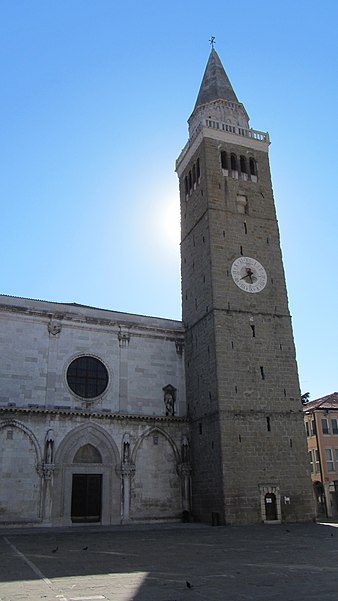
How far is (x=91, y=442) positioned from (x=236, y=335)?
9.58 m

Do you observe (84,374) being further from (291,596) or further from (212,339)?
(291,596)

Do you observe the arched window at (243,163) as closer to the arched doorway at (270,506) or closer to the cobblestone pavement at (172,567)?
the arched doorway at (270,506)

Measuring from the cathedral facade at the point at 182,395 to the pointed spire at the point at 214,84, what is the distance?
4.19 metres

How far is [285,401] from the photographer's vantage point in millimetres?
26578

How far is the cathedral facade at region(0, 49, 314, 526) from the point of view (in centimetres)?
2445

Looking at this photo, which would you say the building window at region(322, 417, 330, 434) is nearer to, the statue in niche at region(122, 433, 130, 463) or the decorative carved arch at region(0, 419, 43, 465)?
the statue in niche at region(122, 433, 130, 463)

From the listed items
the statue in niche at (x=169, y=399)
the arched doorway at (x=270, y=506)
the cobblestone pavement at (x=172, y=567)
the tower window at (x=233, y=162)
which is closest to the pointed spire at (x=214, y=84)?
the tower window at (x=233, y=162)

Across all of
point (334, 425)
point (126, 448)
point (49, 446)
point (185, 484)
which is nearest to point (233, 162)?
point (126, 448)

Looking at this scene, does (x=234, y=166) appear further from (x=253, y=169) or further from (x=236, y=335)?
(x=236, y=335)

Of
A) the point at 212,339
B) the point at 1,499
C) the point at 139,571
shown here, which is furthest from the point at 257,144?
the point at 139,571

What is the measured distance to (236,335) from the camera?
27.0 metres

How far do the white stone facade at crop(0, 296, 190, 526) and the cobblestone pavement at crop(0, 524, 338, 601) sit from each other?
202 inches

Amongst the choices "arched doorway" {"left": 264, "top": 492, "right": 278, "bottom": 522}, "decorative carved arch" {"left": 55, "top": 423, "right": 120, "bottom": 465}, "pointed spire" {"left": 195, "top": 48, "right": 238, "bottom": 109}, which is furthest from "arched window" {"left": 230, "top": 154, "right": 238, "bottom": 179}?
"arched doorway" {"left": 264, "top": 492, "right": 278, "bottom": 522}

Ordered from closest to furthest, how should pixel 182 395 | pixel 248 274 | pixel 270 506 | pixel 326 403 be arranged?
pixel 270 506 → pixel 248 274 → pixel 182 395 → pixel 326 403
